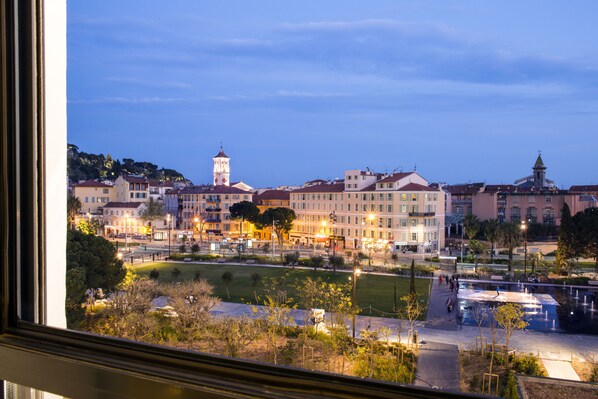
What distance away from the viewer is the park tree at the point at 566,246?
18.5 ft

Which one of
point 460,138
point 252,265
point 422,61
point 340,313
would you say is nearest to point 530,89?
point 422,61

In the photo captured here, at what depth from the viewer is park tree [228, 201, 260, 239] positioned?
6863mm

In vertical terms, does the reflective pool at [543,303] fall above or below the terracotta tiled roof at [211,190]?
below

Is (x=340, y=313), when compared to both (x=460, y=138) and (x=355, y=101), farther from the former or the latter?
(x=460, y=138)

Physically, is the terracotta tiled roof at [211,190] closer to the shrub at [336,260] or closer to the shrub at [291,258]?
the shrub at [291,258]

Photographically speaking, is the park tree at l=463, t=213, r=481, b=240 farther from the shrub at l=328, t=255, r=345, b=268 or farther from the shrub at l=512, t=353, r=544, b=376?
the shrub at l=512, t=353, r=544, b=376

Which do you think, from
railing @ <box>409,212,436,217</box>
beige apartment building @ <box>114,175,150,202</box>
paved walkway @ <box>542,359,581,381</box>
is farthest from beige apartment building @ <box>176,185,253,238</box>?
paved walkway @ <box>542,359,581,381</box>

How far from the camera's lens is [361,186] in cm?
536

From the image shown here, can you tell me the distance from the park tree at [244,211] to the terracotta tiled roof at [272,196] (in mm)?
123

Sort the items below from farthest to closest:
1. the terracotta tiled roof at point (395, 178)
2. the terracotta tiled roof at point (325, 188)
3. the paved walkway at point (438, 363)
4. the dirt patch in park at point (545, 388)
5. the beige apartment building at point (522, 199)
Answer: the terracotta tiled roof at point (395, 178) < the terracotta tiled roof at point (325, 188) < the beige apartment building at point (522, 199) < the paved walkway at point (438, 363) < the dirt patch in park at point (545, 388)

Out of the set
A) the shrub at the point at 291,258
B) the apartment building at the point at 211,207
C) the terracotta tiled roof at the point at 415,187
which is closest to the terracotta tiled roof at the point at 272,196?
the apartment building at the point at 211,207

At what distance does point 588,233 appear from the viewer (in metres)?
5.91

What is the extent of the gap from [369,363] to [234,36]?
2.09 metres

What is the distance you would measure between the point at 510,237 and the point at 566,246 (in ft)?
2.93
